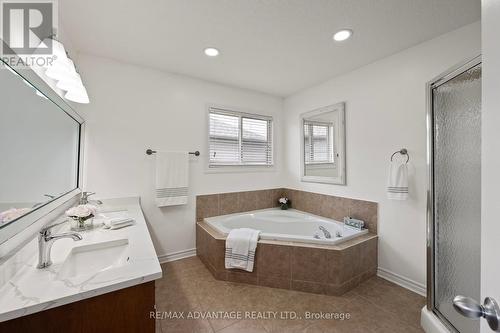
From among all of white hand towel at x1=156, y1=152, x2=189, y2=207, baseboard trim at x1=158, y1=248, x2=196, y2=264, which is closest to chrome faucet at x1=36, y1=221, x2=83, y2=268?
white hand towel at x1=156, y1=152, x2=189, y2=207

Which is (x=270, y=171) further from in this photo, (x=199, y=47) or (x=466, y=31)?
(x=466, y=31)

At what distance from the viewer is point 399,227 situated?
6.92 ft

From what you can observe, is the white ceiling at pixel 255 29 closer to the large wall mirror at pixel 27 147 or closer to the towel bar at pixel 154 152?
the large wall mirror at pixel 27 147

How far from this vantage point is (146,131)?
246 cm

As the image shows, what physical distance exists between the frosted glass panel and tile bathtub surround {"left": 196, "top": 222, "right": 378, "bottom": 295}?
699 millimetres

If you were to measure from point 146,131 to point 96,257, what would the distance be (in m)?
1.58

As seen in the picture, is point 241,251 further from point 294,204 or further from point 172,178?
point 294,204

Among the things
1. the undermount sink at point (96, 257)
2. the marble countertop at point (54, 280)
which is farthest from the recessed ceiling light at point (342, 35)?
the undermount sink at point (96, 257)

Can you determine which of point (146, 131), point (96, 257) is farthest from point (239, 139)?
point (96, 257)

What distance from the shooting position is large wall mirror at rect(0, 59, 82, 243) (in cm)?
92

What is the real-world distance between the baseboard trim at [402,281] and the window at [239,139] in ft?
6.71

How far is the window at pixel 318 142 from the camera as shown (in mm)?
2842

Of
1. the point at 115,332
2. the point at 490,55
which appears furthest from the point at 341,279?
the point at 490,55

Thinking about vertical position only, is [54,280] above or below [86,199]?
below
